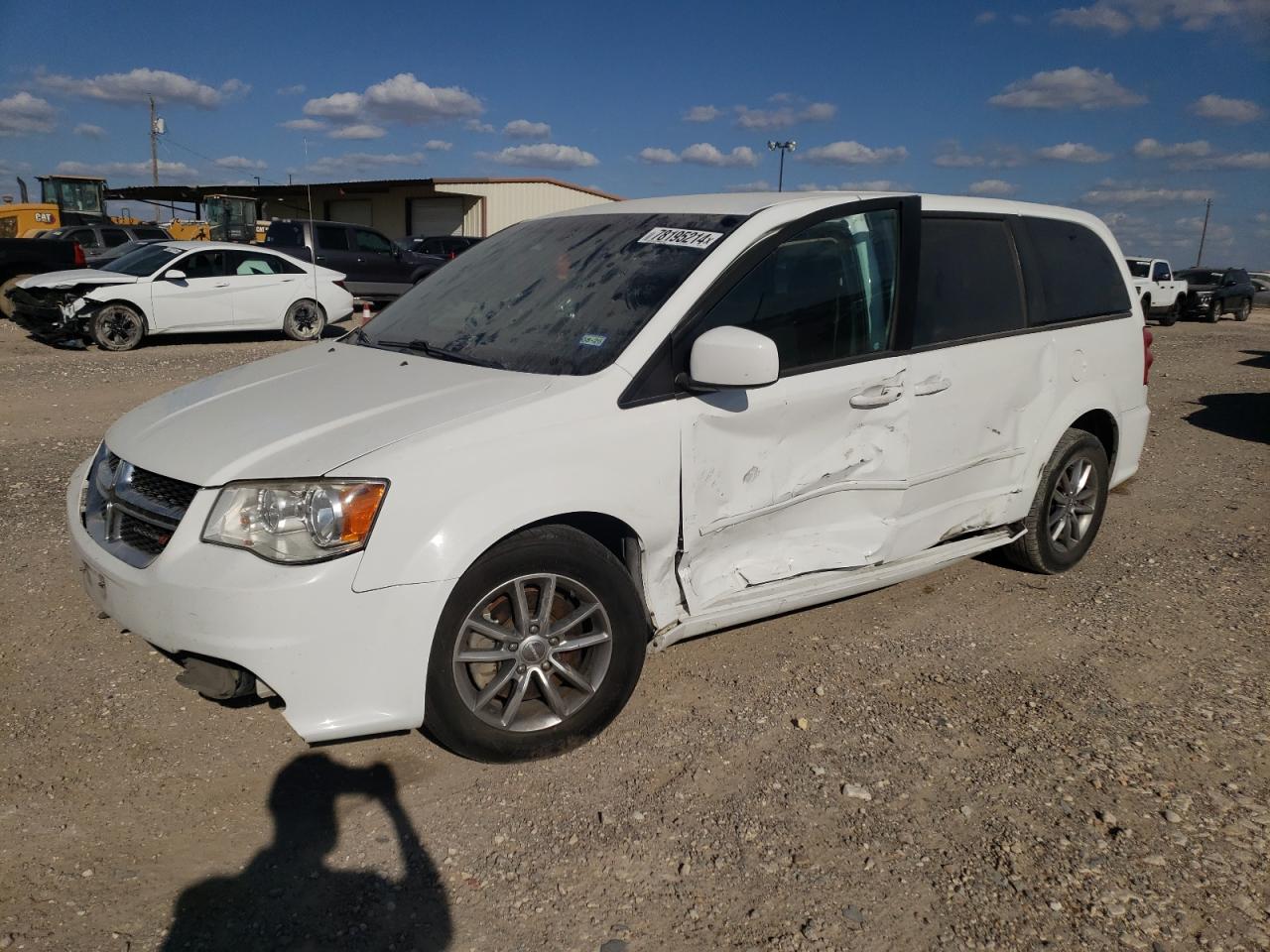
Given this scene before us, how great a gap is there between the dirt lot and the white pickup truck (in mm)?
23403

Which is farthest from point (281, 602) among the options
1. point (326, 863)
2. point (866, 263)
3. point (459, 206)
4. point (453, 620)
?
point (459, 206)

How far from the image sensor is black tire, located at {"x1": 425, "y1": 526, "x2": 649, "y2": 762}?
9.66 ft

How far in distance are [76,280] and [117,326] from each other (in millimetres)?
793

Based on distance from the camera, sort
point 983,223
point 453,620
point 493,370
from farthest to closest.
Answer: point 983,223, point 493,370, point 453,620

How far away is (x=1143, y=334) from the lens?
5.24 m

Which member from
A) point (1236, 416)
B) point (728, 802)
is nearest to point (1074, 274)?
point (728, 802)

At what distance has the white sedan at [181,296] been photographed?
12992 mm

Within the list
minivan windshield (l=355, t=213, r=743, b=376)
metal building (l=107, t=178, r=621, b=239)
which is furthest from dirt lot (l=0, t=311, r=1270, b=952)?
metal building (l=107, t=178, r=621, b=239)

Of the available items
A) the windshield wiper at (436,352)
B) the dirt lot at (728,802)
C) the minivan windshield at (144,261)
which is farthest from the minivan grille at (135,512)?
the minivan windshield at (144,261)

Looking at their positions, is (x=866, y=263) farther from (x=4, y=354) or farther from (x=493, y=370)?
(x=4, y=354)

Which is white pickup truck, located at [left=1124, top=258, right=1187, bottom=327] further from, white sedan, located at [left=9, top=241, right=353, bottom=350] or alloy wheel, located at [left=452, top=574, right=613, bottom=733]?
alloy wheel, located at [left=452, top=574, right=613, bottom=733]

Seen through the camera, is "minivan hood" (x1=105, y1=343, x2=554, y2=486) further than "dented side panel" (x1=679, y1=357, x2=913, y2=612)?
No

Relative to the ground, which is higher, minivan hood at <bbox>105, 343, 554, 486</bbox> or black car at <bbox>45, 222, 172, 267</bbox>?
black car at <bbox>45, 222, 172, 267</bbox>

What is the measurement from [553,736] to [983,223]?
3.01m
